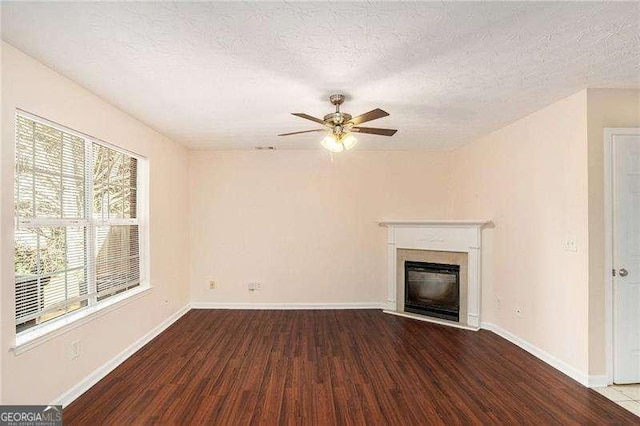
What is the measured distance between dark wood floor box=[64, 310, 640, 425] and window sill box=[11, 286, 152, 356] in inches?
22.4

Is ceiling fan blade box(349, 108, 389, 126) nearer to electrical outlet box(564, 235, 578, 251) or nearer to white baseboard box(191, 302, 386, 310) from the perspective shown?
electrical outlet box(564, 235, 578, 251)

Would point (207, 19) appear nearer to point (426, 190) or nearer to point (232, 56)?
point (232, 56)

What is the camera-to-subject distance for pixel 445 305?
424 cm

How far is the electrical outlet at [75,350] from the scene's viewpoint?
2347mm

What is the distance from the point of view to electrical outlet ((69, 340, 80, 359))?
2.35 m

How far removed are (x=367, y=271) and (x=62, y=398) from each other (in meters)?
3.72

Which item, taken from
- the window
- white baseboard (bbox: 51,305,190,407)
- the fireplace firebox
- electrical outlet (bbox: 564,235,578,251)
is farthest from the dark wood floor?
electrical outlet (bbox: 564,235,578,251)

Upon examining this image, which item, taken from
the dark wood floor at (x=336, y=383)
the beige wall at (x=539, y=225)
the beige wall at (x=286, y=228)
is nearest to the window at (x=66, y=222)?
the dark wood floor at (x=336, y=383)

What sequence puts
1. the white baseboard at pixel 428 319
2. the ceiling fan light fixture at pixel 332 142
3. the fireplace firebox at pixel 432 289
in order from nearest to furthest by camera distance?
1. the ceiling fan light fixture at pixel 332 142
2. the white baseboard at pixel 428 319
3. the fireplace firebox at pixel 432 289

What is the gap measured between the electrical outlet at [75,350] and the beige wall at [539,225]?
421 cm

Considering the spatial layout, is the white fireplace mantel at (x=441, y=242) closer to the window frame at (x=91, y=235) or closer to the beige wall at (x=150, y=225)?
the beige wall at (x=150, y=225)

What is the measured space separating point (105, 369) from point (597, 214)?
14.8ft
